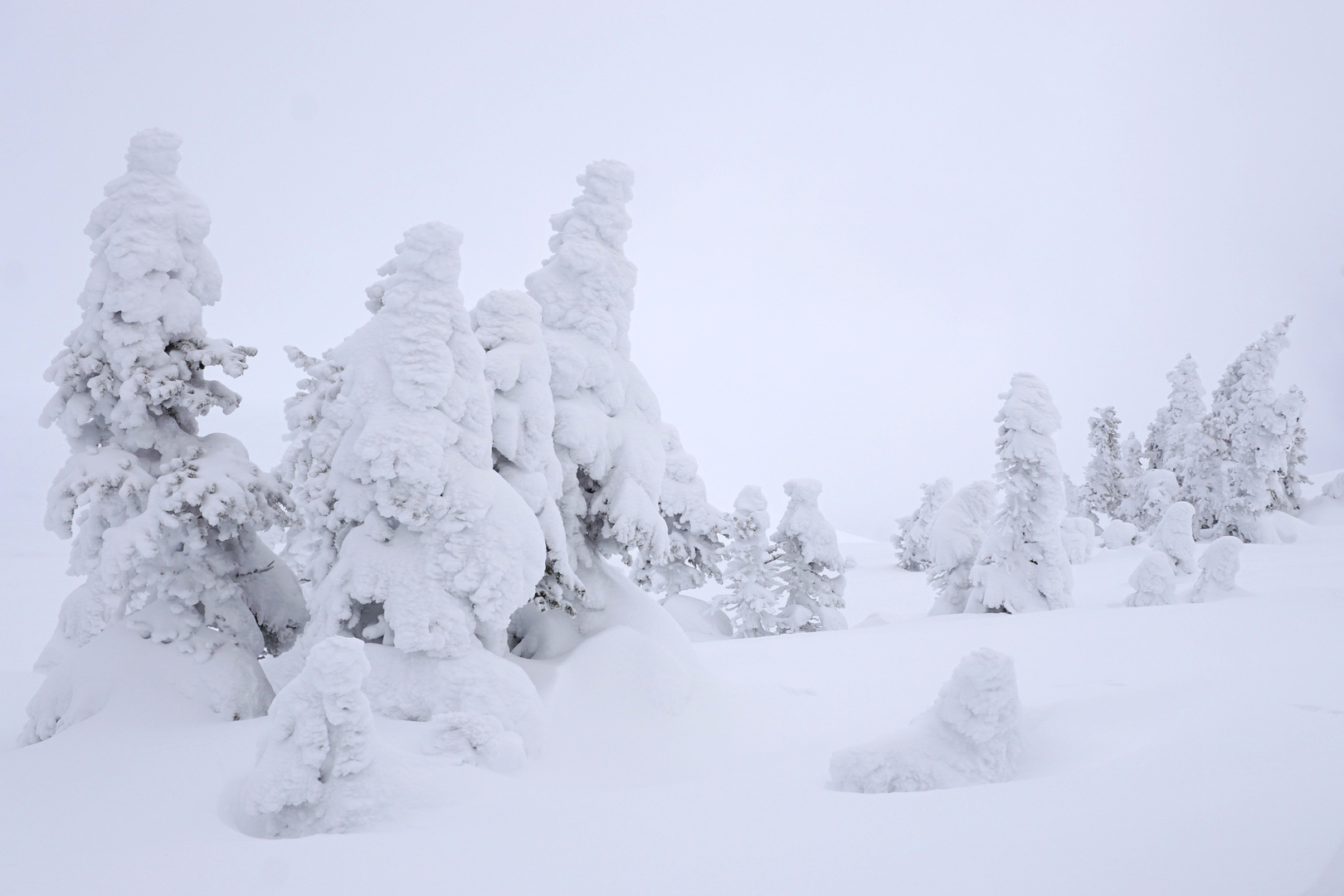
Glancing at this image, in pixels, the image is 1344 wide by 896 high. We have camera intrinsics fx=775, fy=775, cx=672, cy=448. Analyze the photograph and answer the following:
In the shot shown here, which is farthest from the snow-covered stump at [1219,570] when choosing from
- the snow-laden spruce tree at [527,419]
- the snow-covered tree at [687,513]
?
the snow-laden spruce tree at [527,419]

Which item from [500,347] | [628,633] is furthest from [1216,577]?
[500,347]

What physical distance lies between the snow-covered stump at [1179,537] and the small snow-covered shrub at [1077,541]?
3.10 meters

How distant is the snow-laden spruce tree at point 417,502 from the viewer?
342 inches

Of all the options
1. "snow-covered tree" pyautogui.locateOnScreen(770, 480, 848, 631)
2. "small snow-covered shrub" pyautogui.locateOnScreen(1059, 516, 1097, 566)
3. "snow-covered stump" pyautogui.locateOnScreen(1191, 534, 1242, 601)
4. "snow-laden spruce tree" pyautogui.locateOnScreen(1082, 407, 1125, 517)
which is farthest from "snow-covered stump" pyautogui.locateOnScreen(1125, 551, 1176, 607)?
"snow-laden spruce tree" pyautogui.locateOnScreen(1082, 407, 1125, 517)

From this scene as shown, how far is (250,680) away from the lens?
9.28 m

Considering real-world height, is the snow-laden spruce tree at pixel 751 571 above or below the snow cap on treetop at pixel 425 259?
below

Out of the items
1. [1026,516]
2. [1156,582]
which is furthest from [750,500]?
[1156,582]

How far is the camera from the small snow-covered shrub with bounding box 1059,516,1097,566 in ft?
98.0

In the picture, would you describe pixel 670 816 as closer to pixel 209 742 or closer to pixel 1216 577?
pixel 209 742

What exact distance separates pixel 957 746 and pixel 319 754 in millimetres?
5050

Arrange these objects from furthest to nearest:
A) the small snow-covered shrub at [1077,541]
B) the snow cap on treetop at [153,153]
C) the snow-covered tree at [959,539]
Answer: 1. the small snow-covered shrub at [1077,541]
2. the snow-covered tree at [959,539]
3. the snow cap on treetop at [153,153]

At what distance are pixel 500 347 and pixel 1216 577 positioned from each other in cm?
1913

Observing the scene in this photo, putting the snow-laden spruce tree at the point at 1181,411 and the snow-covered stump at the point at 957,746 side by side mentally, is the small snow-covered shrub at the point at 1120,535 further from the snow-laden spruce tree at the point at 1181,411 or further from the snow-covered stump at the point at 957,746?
the snow-covered stump at the point at 957,746

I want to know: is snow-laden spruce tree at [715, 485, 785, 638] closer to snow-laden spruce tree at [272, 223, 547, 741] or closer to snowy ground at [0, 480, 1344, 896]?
snowy ground at [0, 480, 1344, 896]
